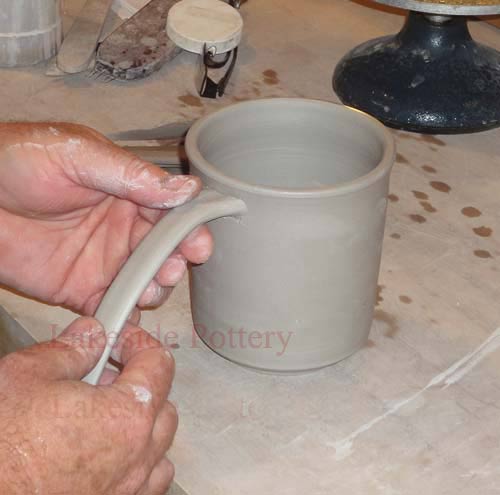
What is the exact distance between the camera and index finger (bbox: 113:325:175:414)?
0.62 metres

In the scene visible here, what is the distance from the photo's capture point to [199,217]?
0.62 m

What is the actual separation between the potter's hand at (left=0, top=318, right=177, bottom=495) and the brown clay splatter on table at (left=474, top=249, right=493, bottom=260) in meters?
0.36

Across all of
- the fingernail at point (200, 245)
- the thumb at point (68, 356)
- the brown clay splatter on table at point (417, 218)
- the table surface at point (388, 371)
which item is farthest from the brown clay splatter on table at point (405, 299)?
the thumb at point (68, 356)

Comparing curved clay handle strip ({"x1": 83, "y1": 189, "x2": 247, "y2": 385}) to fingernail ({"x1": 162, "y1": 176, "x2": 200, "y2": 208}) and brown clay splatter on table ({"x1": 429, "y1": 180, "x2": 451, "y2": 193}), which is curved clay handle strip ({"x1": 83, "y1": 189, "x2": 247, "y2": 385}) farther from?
brown clay splatter on table ({"x1": 429, "y1": 180, "x2": 451, "y2": 193})

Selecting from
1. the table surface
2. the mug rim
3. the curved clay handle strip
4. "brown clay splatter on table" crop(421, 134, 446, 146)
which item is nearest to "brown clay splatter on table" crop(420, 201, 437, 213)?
the table surface

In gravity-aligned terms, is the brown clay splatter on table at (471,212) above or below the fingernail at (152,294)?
below

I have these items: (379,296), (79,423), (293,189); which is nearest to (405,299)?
(379,296)

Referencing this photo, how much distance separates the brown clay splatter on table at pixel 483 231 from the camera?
904mm

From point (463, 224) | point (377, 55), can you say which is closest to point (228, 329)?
point (463, 224)

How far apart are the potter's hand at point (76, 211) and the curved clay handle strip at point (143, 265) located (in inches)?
0.8

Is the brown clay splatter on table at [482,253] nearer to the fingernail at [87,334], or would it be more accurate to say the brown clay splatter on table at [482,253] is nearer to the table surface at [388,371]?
the table surface at [388,371]

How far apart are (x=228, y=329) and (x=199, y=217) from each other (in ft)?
0.40

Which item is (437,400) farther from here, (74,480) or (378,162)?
(74,480)

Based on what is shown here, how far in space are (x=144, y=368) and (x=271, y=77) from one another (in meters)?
0.59
